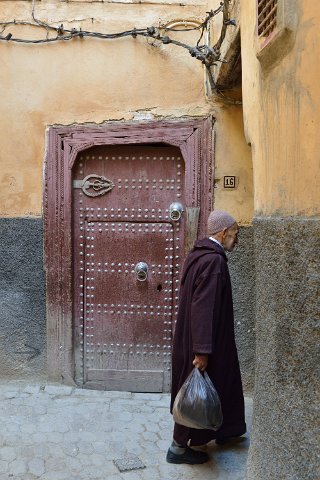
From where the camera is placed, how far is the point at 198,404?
10.5 feet

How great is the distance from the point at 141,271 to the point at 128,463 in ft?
5.84

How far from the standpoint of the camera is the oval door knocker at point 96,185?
195 inches

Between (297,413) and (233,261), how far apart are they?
244 centimetres

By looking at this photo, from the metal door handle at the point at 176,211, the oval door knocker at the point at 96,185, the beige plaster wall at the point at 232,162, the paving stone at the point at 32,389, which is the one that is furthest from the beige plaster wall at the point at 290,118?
the paving stone at the point at 32,389

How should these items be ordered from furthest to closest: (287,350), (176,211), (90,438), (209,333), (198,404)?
(176,211) → (90,438) → (209,333) → (198,404) → (287,350)

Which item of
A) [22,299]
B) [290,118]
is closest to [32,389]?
[22,299]

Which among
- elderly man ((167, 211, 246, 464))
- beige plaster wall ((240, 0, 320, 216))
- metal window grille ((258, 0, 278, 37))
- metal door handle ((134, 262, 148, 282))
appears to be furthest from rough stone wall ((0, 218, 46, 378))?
metal window grille ((258, 0, 278, 37))

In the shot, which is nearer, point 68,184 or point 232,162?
point 232,162

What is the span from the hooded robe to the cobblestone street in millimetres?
233

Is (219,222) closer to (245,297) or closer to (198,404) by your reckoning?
(198,404)

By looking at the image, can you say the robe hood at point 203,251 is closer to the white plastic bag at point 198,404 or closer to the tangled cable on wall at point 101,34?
the white plastic bag at point 198,404

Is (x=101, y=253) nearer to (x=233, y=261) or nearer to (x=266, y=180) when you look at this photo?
(x=233, y=261)

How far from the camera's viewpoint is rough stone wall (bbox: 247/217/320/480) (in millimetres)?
2367

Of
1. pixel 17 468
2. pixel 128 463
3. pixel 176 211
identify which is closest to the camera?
pixel 17 468
